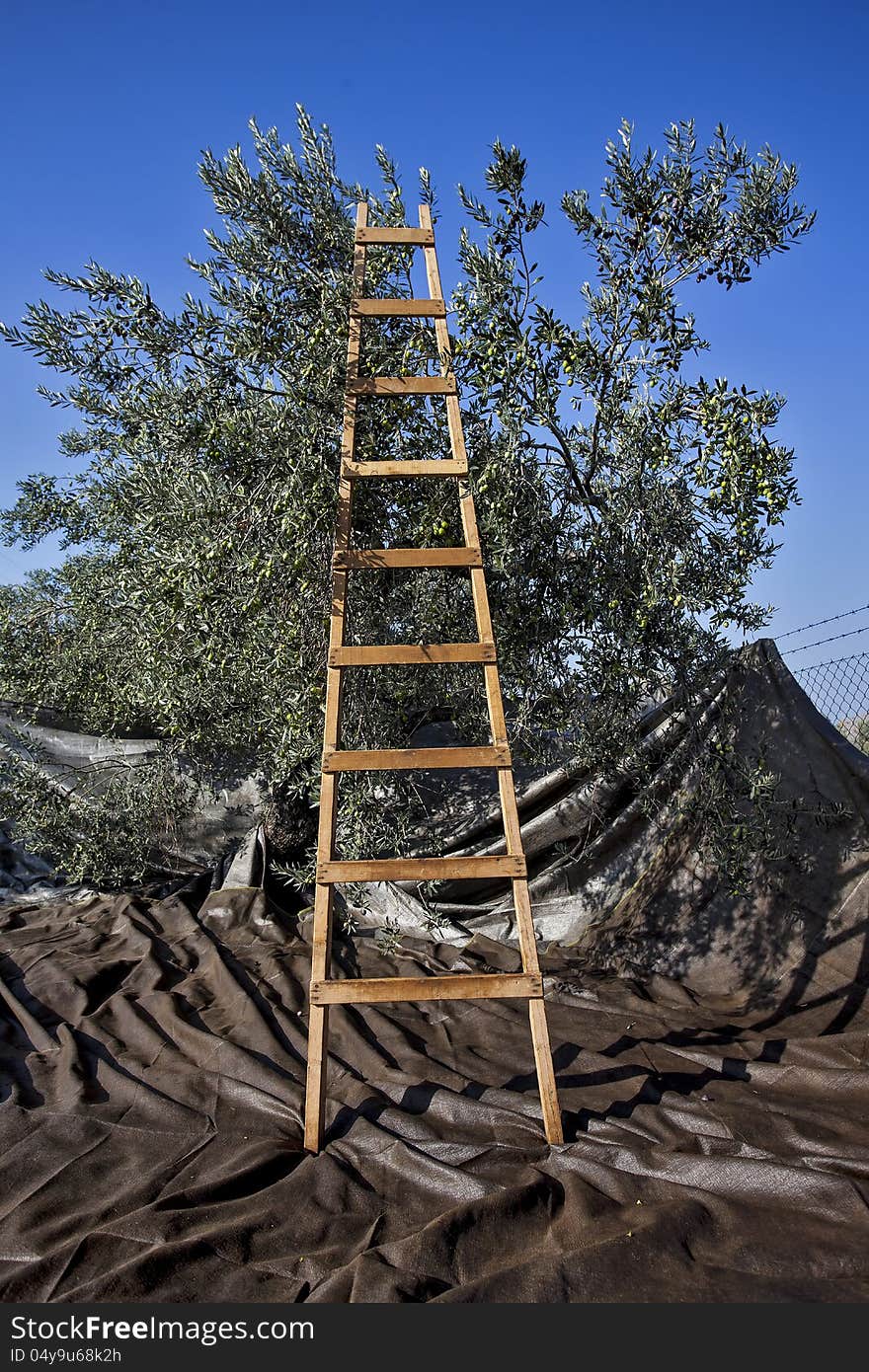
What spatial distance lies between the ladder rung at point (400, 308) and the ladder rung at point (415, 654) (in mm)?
1634

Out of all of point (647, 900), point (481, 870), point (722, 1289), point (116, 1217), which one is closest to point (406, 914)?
point (647, 900)

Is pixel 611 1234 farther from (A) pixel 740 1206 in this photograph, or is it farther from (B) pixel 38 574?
(B) pixel 38 574

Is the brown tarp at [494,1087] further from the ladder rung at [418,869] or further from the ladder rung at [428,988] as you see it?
the ladder rung at [418,869]

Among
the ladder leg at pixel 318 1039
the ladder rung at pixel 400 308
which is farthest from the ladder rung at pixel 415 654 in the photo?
the ladder rung at pixel 400 308

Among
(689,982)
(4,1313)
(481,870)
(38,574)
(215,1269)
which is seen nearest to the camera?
(4,1313)

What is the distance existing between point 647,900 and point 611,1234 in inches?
141

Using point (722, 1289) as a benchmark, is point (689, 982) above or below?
above

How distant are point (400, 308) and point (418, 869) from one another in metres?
2.64

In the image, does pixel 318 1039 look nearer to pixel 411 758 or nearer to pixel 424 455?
pixel 411 758

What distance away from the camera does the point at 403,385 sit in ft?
13.8

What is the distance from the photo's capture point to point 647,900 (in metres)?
6.28

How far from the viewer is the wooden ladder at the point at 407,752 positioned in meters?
3.57

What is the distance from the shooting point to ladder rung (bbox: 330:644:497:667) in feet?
13.0

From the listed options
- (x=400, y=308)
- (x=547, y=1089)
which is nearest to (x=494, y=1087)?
(x=547, y=1089)
